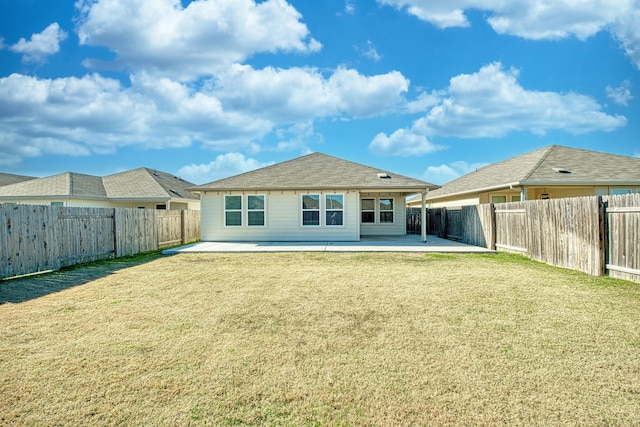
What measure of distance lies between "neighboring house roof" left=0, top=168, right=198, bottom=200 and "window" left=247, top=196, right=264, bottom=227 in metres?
6.50

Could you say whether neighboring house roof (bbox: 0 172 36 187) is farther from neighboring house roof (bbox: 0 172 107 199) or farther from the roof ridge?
the roof ridge

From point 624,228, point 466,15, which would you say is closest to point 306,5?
point 466,15

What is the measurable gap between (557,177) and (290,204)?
12253 millimetres

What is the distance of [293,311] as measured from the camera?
5.57m

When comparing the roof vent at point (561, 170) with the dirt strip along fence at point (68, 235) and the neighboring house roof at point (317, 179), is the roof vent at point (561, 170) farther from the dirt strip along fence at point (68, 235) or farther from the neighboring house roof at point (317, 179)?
the dirt strip along fence at point (68, 235)

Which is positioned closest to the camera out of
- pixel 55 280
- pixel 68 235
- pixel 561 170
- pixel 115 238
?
pixel 55 280

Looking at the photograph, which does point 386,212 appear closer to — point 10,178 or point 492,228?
point 492,228

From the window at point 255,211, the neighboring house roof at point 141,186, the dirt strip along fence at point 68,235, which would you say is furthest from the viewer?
the neighboring house roof at point 141,186

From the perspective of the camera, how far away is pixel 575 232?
916cm

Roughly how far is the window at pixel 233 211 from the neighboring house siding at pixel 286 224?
0.50 ft

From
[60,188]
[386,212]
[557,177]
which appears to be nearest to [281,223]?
[386,212]

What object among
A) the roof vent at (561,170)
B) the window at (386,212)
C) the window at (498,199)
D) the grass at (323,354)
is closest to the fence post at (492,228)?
the roof vent at (561,170)

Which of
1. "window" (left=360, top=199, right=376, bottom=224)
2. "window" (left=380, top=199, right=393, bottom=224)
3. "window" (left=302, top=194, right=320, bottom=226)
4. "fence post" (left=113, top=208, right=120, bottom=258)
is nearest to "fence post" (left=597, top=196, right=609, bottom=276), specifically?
"window" (left=302, top=194, right=320, bottom=226)

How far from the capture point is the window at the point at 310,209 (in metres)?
17.0
